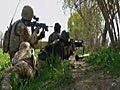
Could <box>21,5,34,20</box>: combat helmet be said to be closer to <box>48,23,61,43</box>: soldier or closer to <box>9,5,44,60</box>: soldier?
<box>9,5,44,60</box>: soldier

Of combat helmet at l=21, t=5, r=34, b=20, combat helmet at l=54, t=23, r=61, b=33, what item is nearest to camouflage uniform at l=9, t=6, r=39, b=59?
combat helmet at l=21, t=5, r=34, b=20

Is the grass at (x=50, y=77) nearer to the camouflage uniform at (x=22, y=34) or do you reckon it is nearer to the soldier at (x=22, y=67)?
the soldier at (x=22, y=67)

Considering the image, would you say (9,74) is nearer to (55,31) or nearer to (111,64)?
(111,64)

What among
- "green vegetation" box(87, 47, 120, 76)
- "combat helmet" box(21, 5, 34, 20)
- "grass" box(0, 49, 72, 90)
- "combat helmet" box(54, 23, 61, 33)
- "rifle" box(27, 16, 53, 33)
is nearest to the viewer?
"grass" box(0, 49, 72, 90)

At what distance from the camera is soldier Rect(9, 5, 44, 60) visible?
9.73m

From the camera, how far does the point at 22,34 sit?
9.76 m

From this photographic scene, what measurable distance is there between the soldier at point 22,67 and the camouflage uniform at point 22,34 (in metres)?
0.28

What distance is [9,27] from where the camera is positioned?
32.7 feet

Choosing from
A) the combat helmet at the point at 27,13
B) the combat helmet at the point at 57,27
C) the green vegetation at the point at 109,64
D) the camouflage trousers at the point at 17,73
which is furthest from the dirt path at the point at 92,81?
the combat helmet at the point at 57,27

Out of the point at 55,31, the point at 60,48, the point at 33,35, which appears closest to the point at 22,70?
the point at 33,35

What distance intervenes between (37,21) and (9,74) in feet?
6.15

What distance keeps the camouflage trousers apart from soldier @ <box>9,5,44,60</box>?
814 mm

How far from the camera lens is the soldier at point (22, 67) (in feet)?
28.2

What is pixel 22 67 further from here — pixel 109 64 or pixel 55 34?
pixel 55 34
